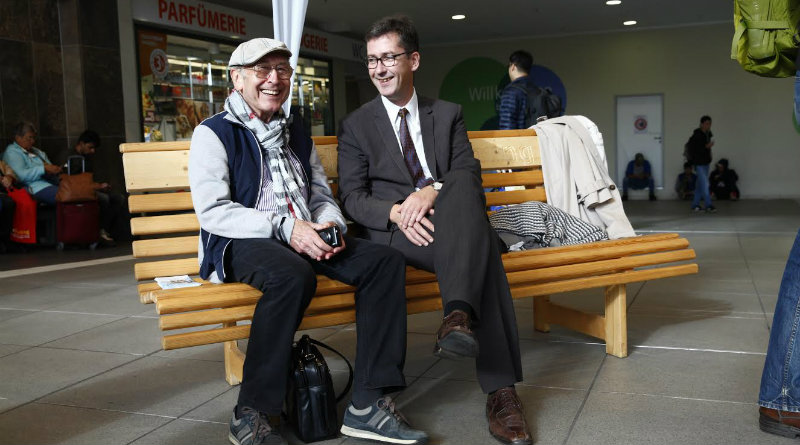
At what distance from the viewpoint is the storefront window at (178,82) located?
11.8m

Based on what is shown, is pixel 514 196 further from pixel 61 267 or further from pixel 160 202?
pixel 61 267

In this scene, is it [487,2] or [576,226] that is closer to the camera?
[576,226]

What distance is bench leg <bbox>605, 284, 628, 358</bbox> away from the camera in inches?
141

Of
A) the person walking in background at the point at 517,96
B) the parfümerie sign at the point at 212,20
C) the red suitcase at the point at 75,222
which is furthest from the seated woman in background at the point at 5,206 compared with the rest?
the person walking in background at the point at 517,96

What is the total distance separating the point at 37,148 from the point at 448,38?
35.9ft

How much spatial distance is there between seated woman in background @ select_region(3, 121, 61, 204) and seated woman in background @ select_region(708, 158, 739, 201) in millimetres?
13474

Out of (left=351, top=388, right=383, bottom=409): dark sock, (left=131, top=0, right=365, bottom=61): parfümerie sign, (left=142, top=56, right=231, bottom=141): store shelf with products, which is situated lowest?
(left=351, top=388, right=383, bottom=409): dark sock

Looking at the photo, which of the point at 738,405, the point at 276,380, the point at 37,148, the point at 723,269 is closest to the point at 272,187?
the point at 276,380

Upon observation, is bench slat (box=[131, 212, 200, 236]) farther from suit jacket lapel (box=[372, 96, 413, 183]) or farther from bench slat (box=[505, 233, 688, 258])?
bench slat (box=[505, 233, 688, 258])

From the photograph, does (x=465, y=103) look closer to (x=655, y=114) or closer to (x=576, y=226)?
(x=655, y=114)

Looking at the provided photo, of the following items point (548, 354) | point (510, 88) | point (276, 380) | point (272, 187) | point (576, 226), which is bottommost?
point (548, 354)

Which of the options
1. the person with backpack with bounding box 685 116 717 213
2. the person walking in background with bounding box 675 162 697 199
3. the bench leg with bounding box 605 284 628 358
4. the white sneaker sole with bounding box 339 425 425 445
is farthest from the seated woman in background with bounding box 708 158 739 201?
the white sneaker sole with bounding box 339 425 425 445

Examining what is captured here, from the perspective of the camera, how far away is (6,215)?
873cm

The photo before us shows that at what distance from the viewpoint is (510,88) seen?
20.8 ft
